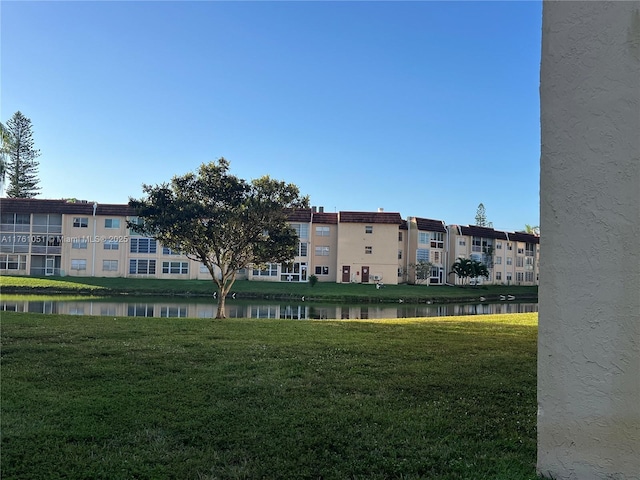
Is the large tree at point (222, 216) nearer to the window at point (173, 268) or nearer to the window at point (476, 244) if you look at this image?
the window at point (173, 268)

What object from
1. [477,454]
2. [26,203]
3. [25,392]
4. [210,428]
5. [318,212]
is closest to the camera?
[477,454]

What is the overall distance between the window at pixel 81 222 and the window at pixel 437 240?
39480 millimetres

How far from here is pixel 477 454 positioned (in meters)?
3.74

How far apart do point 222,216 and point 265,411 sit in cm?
1225

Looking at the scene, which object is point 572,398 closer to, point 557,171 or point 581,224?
point 581,224

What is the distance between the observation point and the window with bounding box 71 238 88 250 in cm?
5084

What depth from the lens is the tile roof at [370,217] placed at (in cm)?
5288

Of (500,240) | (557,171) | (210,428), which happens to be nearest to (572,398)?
(557,171)

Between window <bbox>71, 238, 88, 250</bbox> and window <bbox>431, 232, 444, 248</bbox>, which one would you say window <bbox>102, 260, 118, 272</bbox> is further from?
window <bbox>431, 232, 444, 248</bbox>

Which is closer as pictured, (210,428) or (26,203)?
(210,428)

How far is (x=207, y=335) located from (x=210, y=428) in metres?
6.38

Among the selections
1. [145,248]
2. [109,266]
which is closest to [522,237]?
[145,248]

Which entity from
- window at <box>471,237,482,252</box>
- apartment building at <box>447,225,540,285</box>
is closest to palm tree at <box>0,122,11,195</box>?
apartment building at <box>447,225,540,285</box>

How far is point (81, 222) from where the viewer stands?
168ft
